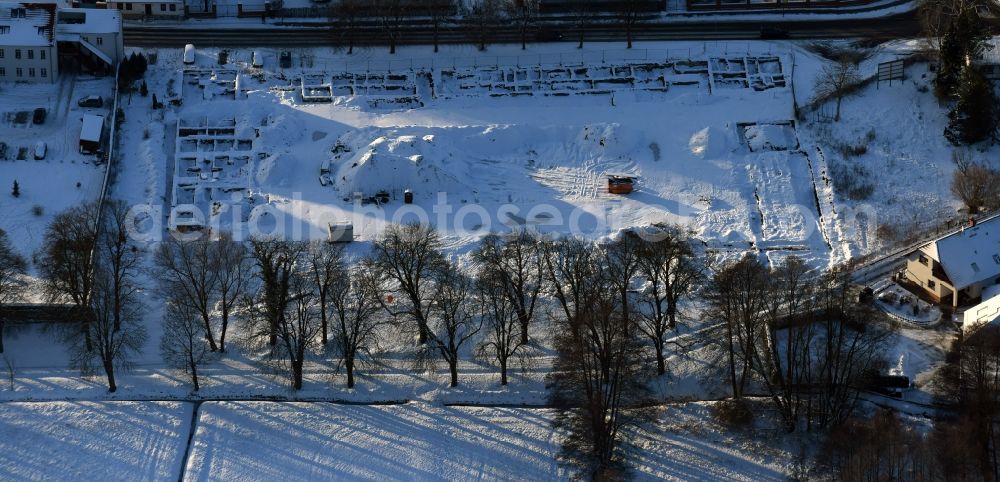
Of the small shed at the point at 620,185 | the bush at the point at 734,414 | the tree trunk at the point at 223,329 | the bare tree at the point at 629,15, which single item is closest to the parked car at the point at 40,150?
the tree trunk at the point at 223,329

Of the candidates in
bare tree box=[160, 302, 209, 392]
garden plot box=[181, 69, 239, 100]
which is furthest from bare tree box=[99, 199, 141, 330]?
garden plot box=[181, 69, 239, 100]

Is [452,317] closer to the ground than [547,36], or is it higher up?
closer to the ground

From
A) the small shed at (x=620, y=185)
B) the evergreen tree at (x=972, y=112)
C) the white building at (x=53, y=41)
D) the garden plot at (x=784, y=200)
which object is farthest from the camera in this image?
the white building at (x=53, y=41)

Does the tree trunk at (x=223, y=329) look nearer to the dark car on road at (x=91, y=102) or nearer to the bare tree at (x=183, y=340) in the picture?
the bare tree at (x=183, y=340)

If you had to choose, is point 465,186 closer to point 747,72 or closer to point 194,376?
point 747,72

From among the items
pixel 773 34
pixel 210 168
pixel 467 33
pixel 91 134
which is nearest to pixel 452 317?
pixel 210 168

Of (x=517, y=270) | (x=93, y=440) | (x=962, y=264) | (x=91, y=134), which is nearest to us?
(x=93, y=440)
